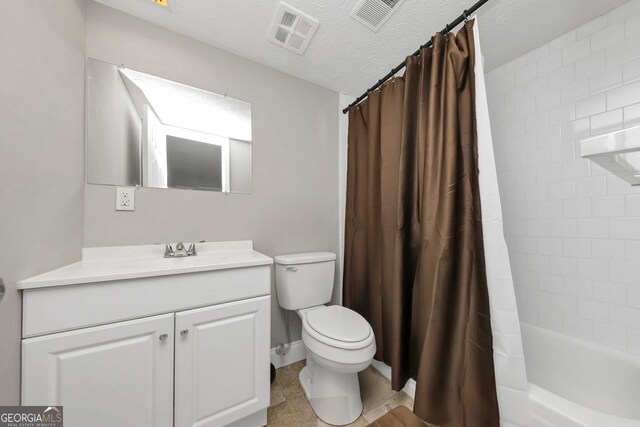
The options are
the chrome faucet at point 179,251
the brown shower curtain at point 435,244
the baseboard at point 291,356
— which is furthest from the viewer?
the baseboard at point 291,356

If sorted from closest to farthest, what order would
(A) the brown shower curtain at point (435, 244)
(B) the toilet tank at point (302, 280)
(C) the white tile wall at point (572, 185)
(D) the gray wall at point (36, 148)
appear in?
(D) the gray wall at point (36, 148) → (A) the brown shower curtain at point (435, 244) → (C) the white tile wall at point (572, 185) → (B) the toilet tank at point (302, 280)

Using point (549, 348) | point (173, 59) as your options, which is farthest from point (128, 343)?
point (549, 348)

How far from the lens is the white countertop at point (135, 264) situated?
2.37 feet

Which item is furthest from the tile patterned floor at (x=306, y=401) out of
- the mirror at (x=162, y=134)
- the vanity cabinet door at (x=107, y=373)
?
the mirror at (x=162, y=134)

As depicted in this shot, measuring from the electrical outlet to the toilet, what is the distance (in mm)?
845

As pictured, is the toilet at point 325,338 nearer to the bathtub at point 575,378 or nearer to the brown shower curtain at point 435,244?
the brown shower curtain at point 435,244

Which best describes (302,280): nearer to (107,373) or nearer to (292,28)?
(107,373)

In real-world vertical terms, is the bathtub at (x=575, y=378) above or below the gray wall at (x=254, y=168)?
below

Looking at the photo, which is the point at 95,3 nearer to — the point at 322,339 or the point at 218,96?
the point at 218,96

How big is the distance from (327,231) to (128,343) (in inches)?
50.9

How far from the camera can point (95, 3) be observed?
1.10 m

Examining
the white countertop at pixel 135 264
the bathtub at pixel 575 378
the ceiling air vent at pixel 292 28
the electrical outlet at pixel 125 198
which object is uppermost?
the ceiling air vent at pixel 292 28

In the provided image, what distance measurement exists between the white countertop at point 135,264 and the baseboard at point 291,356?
0.78 m

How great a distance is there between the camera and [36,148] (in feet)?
2.49
